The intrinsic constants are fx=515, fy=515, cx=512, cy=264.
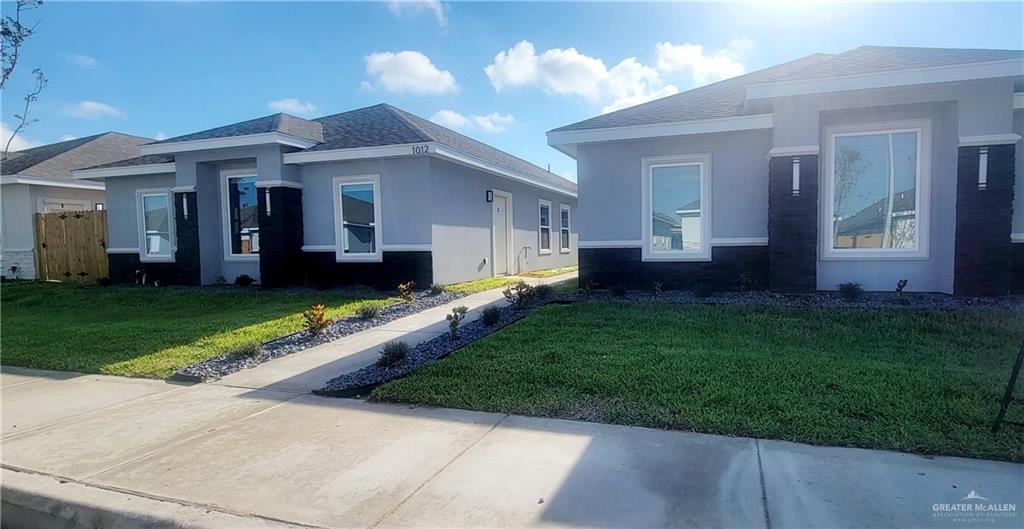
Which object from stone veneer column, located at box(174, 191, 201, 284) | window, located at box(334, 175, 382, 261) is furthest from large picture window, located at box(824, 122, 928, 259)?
stone veneer column, located at box(174, 191, 201, 284)

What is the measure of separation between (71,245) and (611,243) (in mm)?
16086

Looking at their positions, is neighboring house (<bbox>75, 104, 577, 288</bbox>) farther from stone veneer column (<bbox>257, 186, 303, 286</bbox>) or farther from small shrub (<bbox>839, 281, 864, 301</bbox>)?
small shrub (<bbox>839, 281, 864, 301</bbox>)

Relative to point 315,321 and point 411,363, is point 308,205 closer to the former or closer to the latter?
point 315,321

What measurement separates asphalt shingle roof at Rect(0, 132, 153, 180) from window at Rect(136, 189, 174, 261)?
502 centimetres

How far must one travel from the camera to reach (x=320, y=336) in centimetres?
752

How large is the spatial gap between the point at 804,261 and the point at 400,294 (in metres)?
7.55

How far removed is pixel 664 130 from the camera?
9117 millimetres

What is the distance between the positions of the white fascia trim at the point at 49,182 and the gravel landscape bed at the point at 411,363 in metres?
16.1

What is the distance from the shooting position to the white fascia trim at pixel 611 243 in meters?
9.76

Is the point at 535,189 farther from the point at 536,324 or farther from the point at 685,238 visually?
the point at 536,324

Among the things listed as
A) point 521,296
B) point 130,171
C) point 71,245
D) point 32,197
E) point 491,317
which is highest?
point 130,171

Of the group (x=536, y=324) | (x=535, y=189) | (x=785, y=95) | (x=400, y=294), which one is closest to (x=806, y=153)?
(x=785, y=95)

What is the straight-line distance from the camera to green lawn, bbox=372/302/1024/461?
147 inches

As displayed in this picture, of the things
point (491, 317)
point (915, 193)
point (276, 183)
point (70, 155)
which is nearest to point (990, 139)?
point (915, 193)
